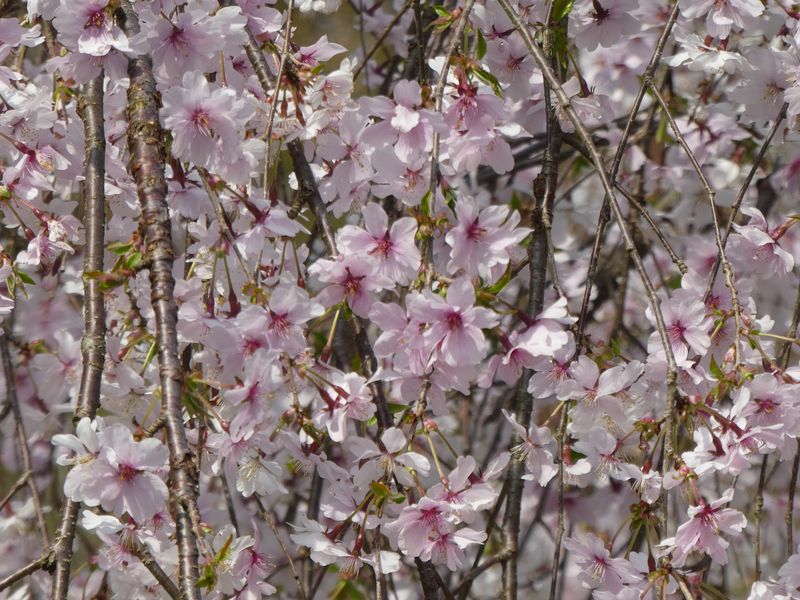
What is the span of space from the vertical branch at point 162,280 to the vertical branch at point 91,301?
10cm

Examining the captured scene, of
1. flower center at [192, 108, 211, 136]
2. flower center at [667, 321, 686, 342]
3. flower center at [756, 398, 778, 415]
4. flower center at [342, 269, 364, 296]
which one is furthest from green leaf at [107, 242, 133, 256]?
flower center at [756, 398, 778, 415]

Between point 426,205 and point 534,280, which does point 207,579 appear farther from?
point 534,280

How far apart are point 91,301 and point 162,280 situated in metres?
0.24

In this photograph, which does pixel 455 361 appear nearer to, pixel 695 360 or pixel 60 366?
pixel 695 360

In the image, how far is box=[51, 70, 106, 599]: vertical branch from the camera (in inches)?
49.3

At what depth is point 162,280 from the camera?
4.11 feet

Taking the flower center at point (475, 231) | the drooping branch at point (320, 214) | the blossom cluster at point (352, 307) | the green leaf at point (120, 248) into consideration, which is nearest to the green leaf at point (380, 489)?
the blossom cluster at point (352, 307)

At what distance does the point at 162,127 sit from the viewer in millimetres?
1468

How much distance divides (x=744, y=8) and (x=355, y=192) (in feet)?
2.38

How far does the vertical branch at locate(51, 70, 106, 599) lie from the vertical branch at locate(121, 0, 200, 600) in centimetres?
10

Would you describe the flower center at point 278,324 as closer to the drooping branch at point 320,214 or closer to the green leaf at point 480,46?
the drooping branch at point 320,214

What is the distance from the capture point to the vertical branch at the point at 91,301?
4.11ft

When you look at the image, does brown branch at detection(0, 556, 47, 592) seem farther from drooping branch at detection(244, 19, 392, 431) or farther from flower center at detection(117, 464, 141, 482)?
drooping branch at detection(244, 19, 392, 431)

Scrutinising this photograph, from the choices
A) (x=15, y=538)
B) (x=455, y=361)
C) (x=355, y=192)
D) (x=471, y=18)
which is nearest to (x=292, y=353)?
(x=455, y=361)
